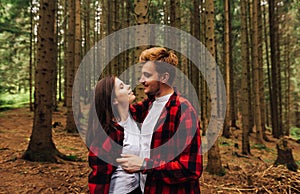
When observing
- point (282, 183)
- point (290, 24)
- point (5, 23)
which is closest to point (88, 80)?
point (5, 23)

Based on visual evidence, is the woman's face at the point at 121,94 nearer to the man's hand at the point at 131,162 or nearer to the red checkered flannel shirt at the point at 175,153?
the red checkered flannel shirt at the point at 175,153

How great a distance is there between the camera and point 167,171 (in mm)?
1747

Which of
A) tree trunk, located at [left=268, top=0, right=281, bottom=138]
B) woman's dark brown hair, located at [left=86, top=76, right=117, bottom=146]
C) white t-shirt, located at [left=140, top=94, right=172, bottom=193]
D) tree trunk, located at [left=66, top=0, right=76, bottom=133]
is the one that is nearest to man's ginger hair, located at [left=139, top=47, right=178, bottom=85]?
white t-shirt, located at [left=140, top=94, right=172, bottom=193]

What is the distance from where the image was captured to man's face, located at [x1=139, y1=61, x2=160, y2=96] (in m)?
1.90

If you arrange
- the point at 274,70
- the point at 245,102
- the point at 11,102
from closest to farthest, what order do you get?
the point at 245,102, the point at 274,70, the point at 11,102

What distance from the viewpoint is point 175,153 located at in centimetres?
181

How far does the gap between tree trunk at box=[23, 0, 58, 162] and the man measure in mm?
4587

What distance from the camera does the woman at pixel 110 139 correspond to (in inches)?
72.8

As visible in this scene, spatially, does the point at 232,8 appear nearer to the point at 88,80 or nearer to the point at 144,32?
the point at 88,80

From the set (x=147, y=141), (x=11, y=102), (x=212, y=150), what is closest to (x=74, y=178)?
(x=212, y=150)

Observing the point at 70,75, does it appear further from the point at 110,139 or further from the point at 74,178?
the point at 110,139

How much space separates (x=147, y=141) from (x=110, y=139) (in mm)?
Result: 262

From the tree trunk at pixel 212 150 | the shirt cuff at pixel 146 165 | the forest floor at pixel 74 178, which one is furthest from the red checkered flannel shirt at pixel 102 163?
the tree trunk at pixel 212 150

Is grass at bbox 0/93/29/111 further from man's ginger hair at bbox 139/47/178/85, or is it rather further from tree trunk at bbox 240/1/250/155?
man's ginger hair at bbox 139/47/178/85
